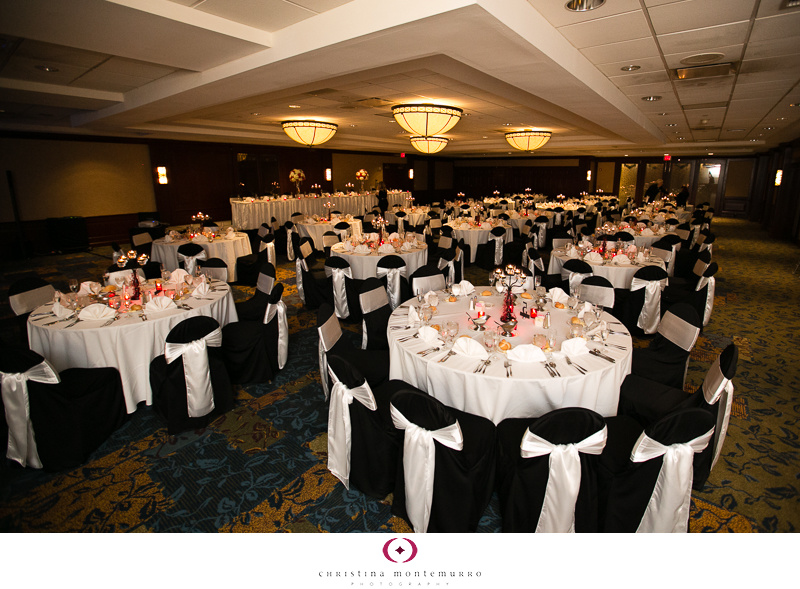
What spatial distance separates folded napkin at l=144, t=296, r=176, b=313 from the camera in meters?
4.15

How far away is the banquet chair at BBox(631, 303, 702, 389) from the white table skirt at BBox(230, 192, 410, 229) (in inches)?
464

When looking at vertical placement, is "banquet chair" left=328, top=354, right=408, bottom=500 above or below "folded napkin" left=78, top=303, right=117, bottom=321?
below

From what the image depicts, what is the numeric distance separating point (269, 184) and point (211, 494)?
1592 centimetres

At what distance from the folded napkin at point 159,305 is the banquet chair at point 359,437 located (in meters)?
2.31

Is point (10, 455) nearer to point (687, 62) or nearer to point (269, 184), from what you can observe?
point (687, 62)

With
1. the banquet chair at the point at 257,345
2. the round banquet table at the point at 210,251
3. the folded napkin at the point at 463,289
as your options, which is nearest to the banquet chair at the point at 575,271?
the folded napkin at the point at 463,289

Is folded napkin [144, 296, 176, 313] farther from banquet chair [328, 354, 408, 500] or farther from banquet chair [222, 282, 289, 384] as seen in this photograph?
banquet chair [328, 354, 408, 500]

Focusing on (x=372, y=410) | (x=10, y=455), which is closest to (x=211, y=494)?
(x=372, y=410)

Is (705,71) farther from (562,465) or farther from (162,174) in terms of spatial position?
(162,174)

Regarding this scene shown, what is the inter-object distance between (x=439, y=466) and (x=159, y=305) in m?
3.26

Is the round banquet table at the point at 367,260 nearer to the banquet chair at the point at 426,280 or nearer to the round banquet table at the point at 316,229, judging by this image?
the banquet chair at the point at 426,280

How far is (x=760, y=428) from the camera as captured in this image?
148 inches

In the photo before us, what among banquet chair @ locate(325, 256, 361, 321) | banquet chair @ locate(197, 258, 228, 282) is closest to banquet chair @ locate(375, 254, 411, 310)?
banquet chair @ locate(325, 256, 361, 321)

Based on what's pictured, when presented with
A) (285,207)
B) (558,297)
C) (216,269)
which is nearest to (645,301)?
(558,297)
